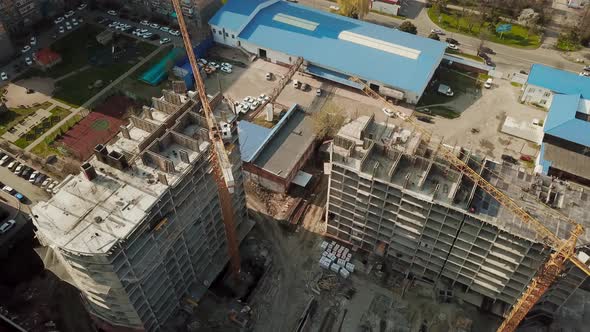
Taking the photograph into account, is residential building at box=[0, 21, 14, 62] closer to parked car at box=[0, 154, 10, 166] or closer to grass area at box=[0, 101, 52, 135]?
grass area at box=[0, 101, 52, 135]

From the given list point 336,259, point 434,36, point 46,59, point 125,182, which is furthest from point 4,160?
point 434,36

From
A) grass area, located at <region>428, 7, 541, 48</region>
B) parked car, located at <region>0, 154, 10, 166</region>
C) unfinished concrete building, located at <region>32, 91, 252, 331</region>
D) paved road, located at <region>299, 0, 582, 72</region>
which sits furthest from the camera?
grass area, located at <region>428, 7, 541, 48</region>

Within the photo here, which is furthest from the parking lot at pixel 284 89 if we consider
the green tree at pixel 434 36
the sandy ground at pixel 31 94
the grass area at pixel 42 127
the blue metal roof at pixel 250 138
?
the sandy ground at pixel 31 94

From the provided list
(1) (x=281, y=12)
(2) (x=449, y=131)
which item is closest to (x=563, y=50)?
(2) (x=449, y=131)

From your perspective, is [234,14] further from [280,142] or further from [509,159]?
[509,159]

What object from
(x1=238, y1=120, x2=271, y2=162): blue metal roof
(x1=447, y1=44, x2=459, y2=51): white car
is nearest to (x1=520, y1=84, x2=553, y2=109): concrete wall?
(x1=447, y1=44, x2=459, y2=51): white car

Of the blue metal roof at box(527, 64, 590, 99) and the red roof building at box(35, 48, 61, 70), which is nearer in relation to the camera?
the blue metal roof at box(527, 64, 590, 99)

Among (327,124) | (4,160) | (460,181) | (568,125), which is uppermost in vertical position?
(460,181)
